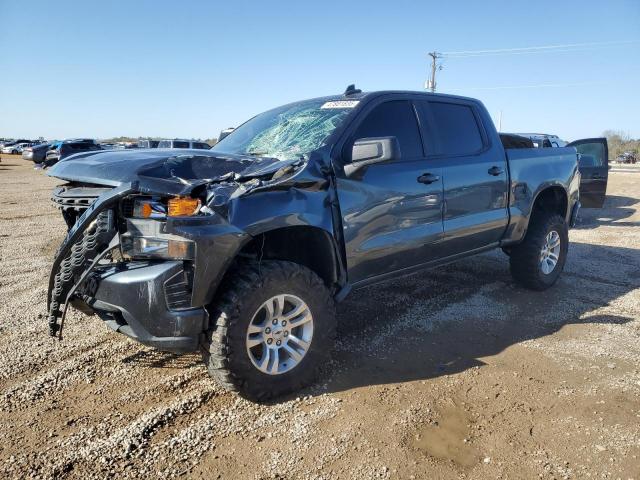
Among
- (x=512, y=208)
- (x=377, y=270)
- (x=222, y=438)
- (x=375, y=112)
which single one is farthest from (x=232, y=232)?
(x=512, y=208)

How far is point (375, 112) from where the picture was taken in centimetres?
379

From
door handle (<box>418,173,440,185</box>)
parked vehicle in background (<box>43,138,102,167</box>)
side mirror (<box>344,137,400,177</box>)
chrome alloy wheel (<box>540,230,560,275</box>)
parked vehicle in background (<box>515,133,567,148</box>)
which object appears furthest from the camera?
parked vehicle in background (<box>43,138,102,167</box>)

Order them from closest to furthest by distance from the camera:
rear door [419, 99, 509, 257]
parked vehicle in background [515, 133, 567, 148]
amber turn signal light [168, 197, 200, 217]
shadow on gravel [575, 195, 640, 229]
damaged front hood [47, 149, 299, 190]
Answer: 1. amber turn signal light [168, 197, 200, 217]
2. damaged front hood [47, 149, 299, 190]
3. rear door [419, 99, 509, 257]
4. shadow on gravel [575, 195, 640, 229]
5. parked vehicle in background [515, 133, 567, 148]

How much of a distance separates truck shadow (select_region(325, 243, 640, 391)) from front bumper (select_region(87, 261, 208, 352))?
1.07 meters

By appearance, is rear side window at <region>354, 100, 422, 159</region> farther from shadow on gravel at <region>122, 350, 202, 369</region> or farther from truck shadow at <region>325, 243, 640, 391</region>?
shadow on gravel at <region>122, 350, 202, 369</region>

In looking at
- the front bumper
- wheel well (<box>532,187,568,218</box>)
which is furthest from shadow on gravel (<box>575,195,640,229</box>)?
the front bumper

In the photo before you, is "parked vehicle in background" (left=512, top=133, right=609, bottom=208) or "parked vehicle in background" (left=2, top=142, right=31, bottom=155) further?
"parked vehicle in background" (left=2, top=142, right=31, bottom=155)

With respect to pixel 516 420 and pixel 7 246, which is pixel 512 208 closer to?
pixel 516 420

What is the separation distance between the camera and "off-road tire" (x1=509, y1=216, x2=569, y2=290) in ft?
17.1

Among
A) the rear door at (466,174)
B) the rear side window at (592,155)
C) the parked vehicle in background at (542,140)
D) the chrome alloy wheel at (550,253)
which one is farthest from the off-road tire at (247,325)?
the rear side window at (592,155)

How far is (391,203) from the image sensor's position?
3.63 m

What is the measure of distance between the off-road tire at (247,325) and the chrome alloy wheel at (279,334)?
0.12ft

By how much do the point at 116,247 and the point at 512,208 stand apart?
12.3ft

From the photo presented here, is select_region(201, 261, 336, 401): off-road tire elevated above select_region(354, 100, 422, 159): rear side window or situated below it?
below
